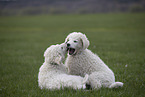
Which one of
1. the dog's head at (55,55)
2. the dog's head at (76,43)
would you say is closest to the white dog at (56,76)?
the dog's head at (55,55)

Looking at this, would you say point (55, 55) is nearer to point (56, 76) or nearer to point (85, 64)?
point (56, 76)

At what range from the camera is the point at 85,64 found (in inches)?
198

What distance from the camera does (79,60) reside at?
5129 millimetres

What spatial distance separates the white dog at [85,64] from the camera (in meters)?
4.59

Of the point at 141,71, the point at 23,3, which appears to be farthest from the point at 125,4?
the point at 141,71

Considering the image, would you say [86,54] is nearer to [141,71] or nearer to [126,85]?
[126,85]

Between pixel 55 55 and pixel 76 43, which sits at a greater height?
pixel 76 43

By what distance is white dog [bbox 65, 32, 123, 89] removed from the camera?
15.1 feet

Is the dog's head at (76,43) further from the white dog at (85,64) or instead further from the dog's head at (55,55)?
the dog's head at (55,55)

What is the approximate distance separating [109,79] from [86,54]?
42.7 inches

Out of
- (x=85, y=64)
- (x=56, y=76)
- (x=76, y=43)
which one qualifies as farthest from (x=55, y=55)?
(x=85, y=64)

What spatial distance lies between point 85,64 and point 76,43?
72 cm


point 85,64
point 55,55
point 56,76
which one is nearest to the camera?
point 56,76

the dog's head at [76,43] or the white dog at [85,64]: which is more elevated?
the dog's head at [76,43]
